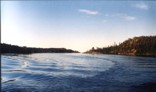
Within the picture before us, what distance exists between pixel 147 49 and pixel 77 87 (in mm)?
99174

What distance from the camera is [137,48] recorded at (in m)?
122

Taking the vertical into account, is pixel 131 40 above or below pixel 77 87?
above

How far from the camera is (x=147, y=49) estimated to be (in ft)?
360

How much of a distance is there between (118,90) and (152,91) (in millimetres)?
2166

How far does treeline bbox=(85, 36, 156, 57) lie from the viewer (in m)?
109

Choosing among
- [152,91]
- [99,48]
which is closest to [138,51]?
[99,48]

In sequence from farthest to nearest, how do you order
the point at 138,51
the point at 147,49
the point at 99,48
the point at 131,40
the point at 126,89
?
1. the point at 99,48
2. the point at 131,40
3. the point at 138,51
4. the point at 147,49
5. the point at 126,89

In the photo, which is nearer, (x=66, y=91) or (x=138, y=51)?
(x=66, y=91)

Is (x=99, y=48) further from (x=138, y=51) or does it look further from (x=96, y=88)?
(x=96, y=88)

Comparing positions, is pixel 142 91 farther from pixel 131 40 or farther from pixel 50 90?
pixel 131 40

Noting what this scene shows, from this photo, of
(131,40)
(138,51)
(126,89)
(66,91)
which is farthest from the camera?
(131,40)

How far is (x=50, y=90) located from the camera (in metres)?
14.5

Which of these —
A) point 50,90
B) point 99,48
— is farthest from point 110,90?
point 99,48

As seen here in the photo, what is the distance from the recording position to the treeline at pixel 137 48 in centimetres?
10852
